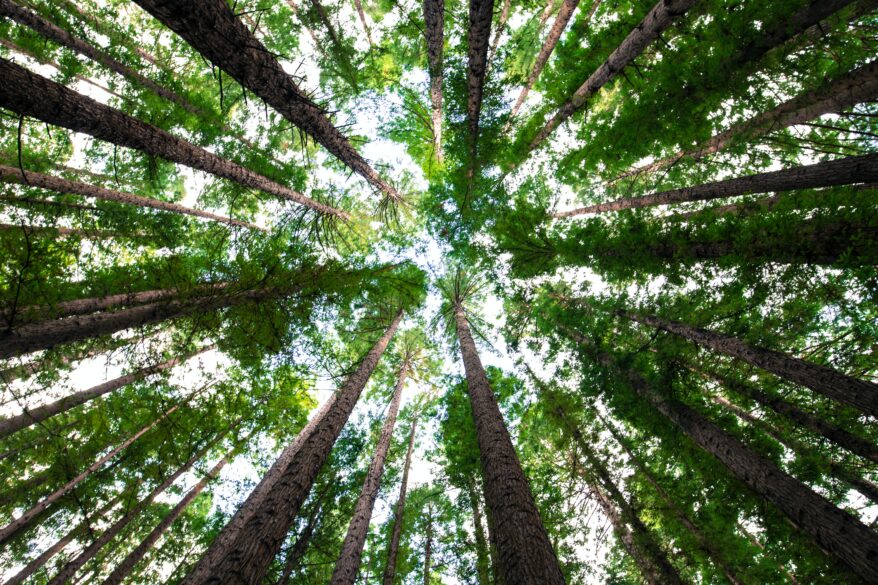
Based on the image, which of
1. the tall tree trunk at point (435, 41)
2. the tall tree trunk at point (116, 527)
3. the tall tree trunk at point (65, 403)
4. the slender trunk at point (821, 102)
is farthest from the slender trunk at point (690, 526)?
the tall tree trunk at point (116, 527)

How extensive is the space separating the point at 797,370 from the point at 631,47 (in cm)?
649

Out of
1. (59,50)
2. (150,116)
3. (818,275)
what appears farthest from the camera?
(59,50)

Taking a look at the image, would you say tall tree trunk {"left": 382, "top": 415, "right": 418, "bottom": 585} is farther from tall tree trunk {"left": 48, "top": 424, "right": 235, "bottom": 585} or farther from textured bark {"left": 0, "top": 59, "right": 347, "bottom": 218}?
textured bark {"left": 0, "top": 59, "right": 347, "bottom": 218}

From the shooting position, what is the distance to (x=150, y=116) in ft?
28.7

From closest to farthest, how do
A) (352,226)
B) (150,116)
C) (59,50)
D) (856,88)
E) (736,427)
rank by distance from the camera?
(856,88)
(736,427)
(150,116)
(59,50)
(352,226)

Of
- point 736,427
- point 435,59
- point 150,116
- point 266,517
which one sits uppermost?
point 150,116

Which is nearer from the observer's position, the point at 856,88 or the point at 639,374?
the point at 856,88

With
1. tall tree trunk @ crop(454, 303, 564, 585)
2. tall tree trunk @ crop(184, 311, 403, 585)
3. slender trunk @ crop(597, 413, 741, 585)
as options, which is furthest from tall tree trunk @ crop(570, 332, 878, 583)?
tall tree trunk @ crop(184, 311, 403, 585)

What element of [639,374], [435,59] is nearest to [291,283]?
[435,59]

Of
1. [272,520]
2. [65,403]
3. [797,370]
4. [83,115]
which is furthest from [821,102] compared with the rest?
[65,403]

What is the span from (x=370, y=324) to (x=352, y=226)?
4.13m

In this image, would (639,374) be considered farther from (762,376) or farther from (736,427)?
(762,376)

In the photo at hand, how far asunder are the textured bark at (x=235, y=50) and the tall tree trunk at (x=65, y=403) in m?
5.58

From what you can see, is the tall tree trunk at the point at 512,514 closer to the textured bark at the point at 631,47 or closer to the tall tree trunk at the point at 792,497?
the tall tree trunk at the point at 792,497
